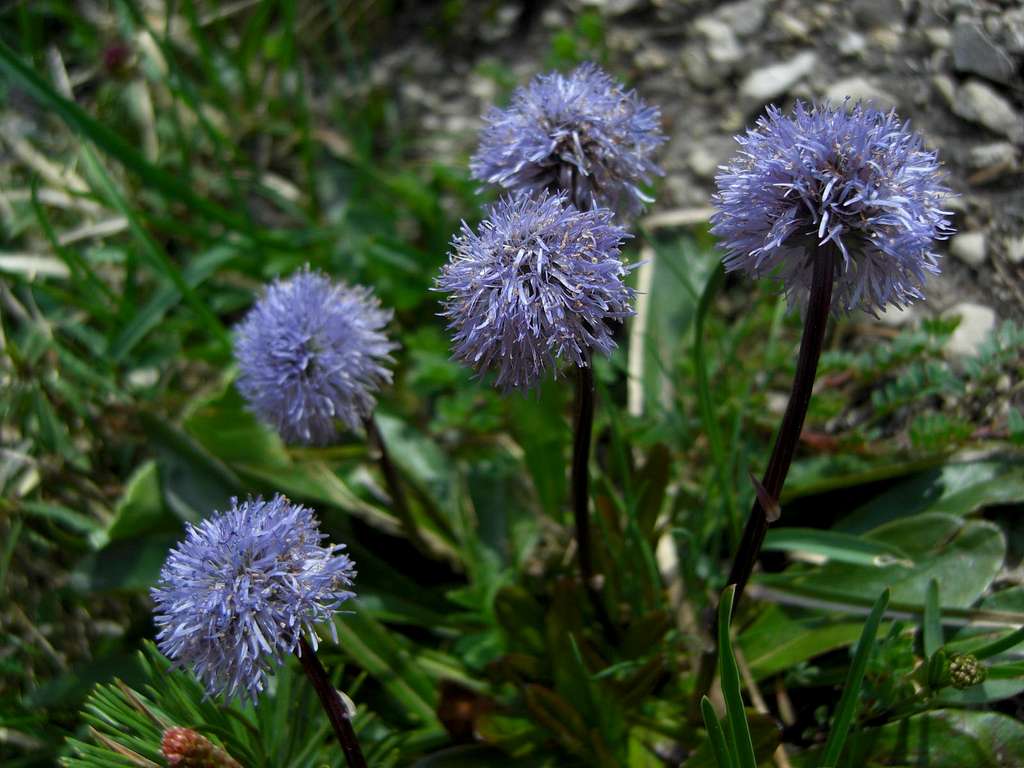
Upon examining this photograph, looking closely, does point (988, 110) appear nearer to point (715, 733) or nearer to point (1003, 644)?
point (1003, 644)

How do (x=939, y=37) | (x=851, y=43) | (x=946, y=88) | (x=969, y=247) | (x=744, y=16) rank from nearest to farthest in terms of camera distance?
1. (x=969, y=247)
2. (x=946, y=88)
3. (x=939, y=37)
4. (x=851, y=43)
5. (x=744, y=16)

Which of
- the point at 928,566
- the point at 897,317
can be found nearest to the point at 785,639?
the point at 928,566

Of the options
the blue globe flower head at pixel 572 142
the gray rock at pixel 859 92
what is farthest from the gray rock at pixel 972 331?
the blue globe flower head at pixel 572 142

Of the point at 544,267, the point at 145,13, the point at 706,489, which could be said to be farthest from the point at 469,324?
the point at 145,13

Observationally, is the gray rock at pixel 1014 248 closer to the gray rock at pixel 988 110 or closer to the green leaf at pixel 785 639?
the gray rock at pixel 988 110

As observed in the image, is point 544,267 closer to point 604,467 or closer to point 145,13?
point 604,467

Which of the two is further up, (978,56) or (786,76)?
(786,76)
